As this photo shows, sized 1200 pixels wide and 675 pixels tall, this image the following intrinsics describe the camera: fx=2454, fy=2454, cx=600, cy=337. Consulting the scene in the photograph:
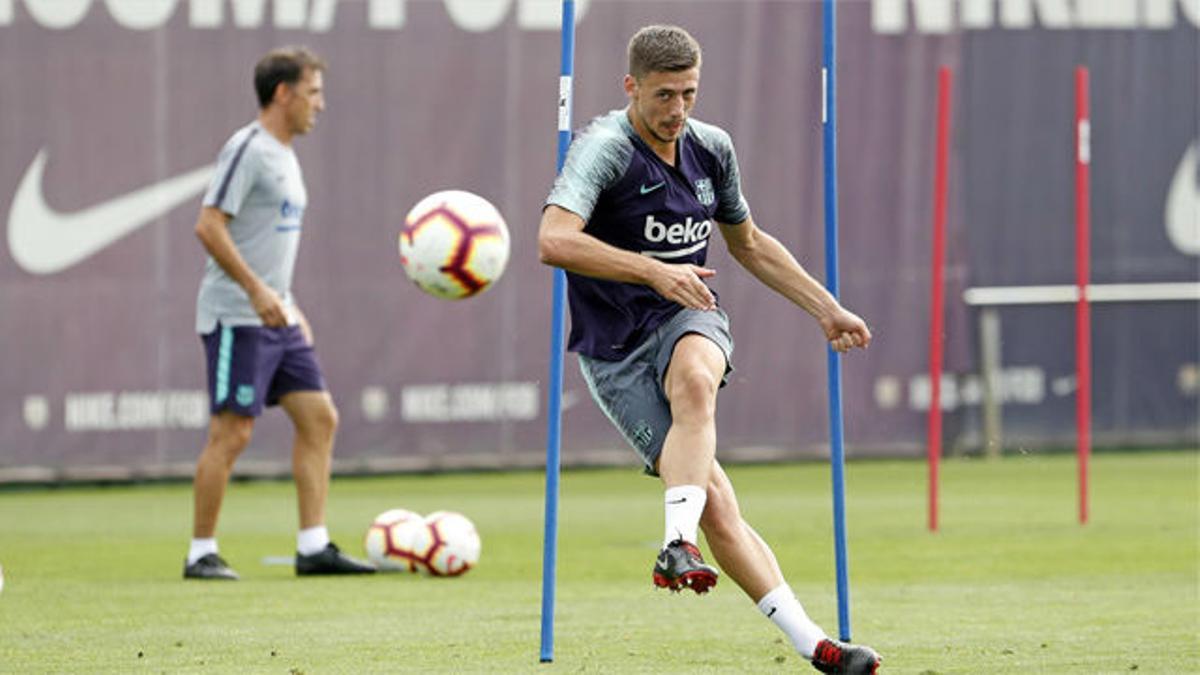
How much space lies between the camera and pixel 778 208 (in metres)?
18.6

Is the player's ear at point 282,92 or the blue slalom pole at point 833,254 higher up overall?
the player's ear at point 282,92

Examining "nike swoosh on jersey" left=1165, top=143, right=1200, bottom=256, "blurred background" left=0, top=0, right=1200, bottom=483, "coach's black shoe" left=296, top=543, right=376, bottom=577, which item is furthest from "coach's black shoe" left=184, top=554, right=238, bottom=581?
"nike swoosh on jersey" left=1165, top=143, right=1200, bottom=256

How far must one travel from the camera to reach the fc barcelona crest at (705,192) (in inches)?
293

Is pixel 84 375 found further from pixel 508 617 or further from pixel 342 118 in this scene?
pixel 508 617

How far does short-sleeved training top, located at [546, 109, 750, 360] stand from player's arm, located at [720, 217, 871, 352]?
0.15 meters

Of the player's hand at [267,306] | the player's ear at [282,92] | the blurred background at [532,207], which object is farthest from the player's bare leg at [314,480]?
the blurred background at [532,207]

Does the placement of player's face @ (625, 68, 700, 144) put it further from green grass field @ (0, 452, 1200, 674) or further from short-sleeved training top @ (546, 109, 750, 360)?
green grass field @ (0, 452, 1200, 674)

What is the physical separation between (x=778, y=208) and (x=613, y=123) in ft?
37.1

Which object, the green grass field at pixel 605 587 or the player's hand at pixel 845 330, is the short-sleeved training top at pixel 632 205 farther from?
the green grass field at pixel 605 587

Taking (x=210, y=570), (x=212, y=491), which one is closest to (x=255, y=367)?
(x=212, y=491)

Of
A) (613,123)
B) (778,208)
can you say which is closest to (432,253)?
(613,123)

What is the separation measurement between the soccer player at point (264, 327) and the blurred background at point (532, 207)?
224 inches

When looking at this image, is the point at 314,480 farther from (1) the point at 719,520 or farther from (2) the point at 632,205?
(1) the point at 719,520

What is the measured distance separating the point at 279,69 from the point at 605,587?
9.34 feet
